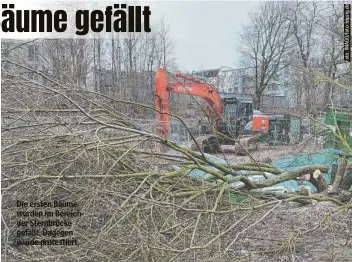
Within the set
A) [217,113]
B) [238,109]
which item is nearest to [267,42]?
[217,113]

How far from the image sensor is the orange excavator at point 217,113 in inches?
135

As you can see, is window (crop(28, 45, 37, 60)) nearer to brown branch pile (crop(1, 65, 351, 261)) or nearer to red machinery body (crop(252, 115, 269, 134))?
brown branch pile (crop(1, 65, 351, 261))

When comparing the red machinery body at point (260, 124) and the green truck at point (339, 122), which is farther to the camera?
the red machinery body at point (260, 124)

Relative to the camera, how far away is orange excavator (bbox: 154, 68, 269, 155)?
3.42m

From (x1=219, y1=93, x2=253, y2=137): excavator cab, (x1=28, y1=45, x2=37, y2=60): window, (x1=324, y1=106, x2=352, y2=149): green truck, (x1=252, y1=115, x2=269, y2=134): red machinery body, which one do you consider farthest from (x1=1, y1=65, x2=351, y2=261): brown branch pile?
(x1=252, y1=115, x2=269, y2=134): red machinery body

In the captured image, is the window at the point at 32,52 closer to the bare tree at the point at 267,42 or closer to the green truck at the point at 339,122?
the bare tree at the point at 267,42

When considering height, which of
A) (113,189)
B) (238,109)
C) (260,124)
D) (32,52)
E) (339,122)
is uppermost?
(32,52)

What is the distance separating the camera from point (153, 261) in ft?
7.01

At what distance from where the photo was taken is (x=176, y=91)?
14.5 feet

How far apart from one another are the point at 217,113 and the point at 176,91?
583mm

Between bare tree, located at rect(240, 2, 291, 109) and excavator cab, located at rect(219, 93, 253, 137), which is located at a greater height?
bare tree, located at rect(240, 2, 291, 109)

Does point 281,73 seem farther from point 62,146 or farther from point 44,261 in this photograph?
point 44,261

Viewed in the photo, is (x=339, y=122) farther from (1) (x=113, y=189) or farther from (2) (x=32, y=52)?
(2) (x=32, y=52)

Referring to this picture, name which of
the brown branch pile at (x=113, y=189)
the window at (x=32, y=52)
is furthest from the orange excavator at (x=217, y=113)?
the window at (x=32, y=52)
